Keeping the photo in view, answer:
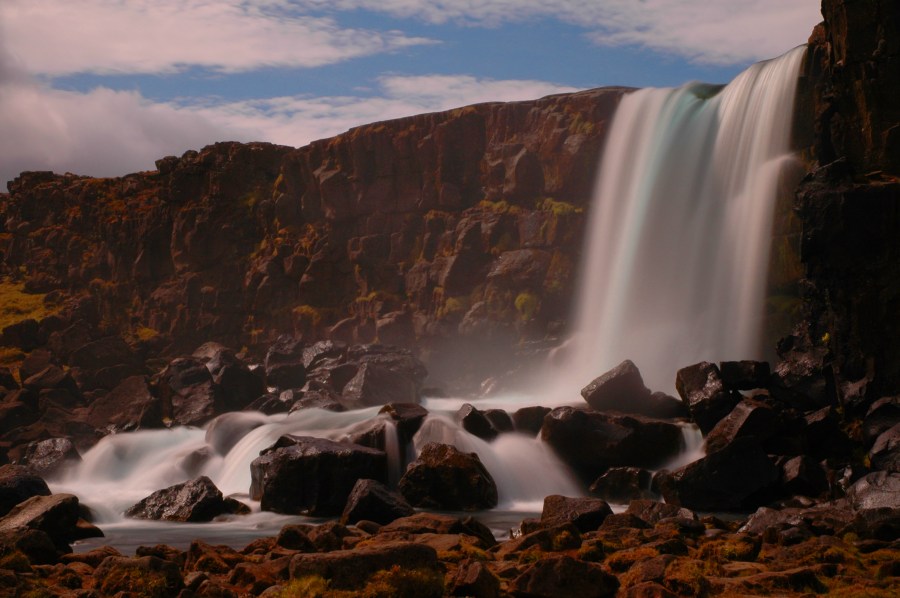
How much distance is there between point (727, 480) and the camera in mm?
29406

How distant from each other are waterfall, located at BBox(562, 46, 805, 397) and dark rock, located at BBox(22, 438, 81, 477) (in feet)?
84.2

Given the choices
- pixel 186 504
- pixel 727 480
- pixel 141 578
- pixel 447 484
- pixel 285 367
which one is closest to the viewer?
pixel 141 578

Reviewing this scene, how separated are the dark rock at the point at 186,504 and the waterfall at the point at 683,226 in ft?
86.5

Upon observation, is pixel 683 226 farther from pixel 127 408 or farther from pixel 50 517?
pixel 50 517

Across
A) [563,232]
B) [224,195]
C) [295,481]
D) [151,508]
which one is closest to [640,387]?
[295,481]

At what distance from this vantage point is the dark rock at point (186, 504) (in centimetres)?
3120

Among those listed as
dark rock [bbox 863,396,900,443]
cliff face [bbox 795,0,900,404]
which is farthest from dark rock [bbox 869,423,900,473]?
cliff face [bbox 795,0,900,404]

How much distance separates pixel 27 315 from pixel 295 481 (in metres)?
62.5

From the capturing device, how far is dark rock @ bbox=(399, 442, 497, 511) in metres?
31.0

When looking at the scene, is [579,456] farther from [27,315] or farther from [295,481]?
[27,315]

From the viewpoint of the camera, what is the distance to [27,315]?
85.0 metres

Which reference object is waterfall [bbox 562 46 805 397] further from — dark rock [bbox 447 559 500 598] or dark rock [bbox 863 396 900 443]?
dark rock [bbox 447 559 500 598]

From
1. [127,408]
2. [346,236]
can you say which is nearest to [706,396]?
[127,408]

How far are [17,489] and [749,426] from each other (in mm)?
22487
